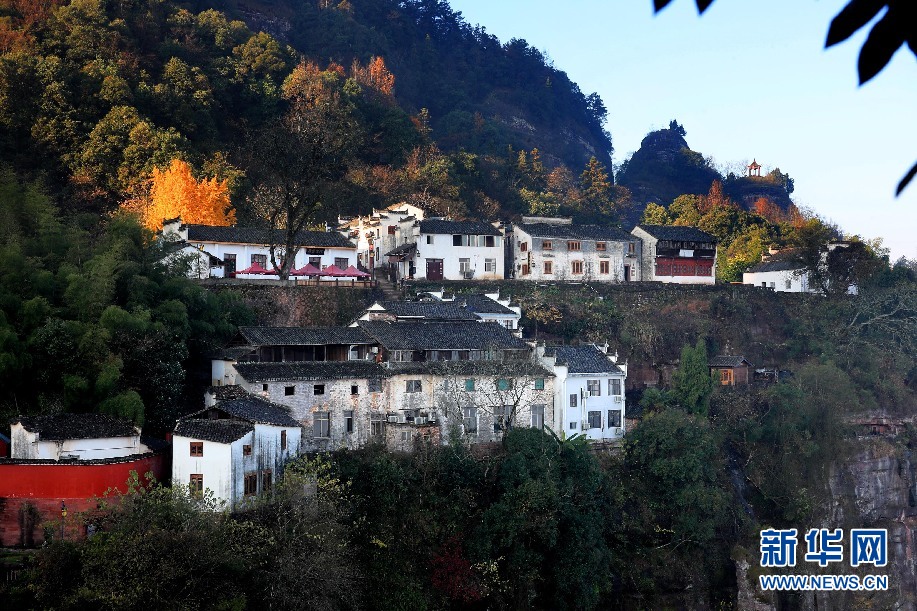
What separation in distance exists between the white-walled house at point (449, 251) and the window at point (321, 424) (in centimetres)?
1315

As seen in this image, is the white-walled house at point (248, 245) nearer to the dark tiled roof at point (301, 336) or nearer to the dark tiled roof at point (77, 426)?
the dark tiled roof at point (301, 336)

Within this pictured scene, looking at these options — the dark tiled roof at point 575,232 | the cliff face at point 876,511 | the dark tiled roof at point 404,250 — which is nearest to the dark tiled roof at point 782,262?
the dark tiled roof at point 575,232

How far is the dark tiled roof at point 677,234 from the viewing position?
4162 cm

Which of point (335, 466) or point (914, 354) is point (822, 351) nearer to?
point (914, 354)

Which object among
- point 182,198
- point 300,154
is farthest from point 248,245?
point 182,198

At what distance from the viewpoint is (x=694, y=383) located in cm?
3175

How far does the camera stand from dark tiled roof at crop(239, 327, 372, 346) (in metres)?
25.3

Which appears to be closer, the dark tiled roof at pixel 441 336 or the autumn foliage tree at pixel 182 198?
the dark tiled roof at pixel 441 336

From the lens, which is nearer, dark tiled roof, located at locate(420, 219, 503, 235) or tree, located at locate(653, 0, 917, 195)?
tree, located at locate(653, 0, 917, 195)

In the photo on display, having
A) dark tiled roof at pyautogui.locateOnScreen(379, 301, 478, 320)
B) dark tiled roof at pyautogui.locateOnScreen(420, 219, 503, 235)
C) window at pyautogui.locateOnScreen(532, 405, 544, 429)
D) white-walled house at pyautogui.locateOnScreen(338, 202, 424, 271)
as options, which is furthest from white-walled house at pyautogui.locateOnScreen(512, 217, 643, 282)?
window at pyautogui.locateOnScreen(532, 405, 544, 429)

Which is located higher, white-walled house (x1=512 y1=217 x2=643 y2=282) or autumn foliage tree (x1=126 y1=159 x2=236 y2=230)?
autumn foliage tree (x1=126 y1=159 x2=236 y2=230)

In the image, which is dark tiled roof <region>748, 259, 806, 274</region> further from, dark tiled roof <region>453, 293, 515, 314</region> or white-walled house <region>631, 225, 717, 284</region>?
dark tiled roof <region>453, 293, 515, 314</region>

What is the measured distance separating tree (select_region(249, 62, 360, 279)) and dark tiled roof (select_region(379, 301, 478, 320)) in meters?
5.41

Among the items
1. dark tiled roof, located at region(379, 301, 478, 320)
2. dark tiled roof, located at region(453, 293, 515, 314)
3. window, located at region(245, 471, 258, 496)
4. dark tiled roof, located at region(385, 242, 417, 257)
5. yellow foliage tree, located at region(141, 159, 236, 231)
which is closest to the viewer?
window, located at region(245, 471, 258, 496)
